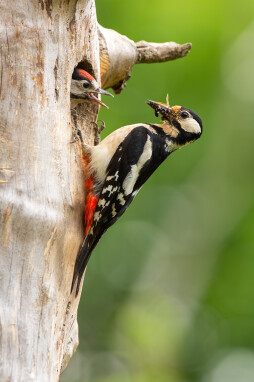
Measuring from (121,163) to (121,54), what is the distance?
1.21 m

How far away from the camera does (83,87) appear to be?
4.73m

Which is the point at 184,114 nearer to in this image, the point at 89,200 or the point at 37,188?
the point at 89,200

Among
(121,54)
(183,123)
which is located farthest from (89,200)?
(121,54)

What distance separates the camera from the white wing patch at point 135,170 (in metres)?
4.81

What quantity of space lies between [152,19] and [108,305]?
3.84m

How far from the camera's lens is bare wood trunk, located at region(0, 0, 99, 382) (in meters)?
3.83

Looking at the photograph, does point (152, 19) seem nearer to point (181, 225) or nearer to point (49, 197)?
point (181, 225)

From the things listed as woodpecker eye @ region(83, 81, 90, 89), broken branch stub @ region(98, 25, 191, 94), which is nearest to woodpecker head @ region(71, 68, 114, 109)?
woodpecker eye @ region(83, 81, 90, 89)

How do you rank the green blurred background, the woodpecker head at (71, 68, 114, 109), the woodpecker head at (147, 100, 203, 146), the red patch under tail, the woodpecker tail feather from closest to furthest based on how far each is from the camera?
the woodpecker tail feather
the red patch under tail
the woodpecker head at (71, 68, 114, 109)
the woodpecker head at (147, 100, 203, 146)
the green blurred background

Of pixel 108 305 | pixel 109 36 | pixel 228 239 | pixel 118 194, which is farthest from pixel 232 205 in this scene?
pixel 118 194

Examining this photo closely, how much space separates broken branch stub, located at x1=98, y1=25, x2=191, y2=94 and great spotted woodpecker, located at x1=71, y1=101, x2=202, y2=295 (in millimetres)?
519

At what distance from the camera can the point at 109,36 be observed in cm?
563

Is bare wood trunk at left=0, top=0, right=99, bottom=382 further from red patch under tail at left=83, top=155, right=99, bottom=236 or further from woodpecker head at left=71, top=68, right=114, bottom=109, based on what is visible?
woodpecker head at left=71, top=68, right=114, bottom=109

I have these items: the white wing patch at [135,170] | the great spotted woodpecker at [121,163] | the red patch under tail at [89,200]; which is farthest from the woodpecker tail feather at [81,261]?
the white wing patch at [135,170]
